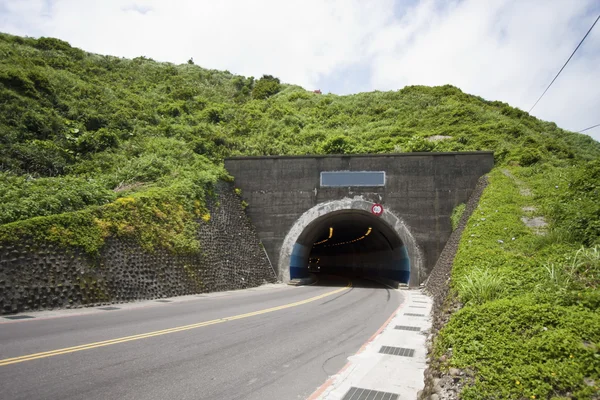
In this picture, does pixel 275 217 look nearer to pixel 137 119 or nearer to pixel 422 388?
pixel 137 119

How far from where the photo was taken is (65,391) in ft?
15.1

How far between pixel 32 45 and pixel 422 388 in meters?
49.1

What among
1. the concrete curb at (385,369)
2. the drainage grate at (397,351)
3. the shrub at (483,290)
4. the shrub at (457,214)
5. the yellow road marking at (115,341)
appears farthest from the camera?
the shrub at (457,214)

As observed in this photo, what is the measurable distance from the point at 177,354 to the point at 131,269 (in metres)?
8.32

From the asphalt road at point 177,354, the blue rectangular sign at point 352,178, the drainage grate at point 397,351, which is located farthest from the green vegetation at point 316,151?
the blue rectangular sign at point 352,178

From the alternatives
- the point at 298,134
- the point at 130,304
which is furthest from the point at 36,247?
the point at 298,134

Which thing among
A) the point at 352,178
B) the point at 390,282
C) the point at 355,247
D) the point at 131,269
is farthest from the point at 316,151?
the point at 131,269

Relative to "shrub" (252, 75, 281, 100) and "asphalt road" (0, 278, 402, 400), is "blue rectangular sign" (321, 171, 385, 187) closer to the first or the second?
"asphalt road" (0, 278, 402, 400)

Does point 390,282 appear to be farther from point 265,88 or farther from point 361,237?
point 265,88

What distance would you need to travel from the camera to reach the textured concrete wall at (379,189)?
71.3 feet

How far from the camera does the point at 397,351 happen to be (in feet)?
23.9

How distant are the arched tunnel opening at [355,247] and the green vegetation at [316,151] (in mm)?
5137

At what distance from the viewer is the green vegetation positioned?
194 inches

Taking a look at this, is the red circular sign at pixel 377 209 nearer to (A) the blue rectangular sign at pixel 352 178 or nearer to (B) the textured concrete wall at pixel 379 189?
(B) the textured concrete wall at pixel 379 189
